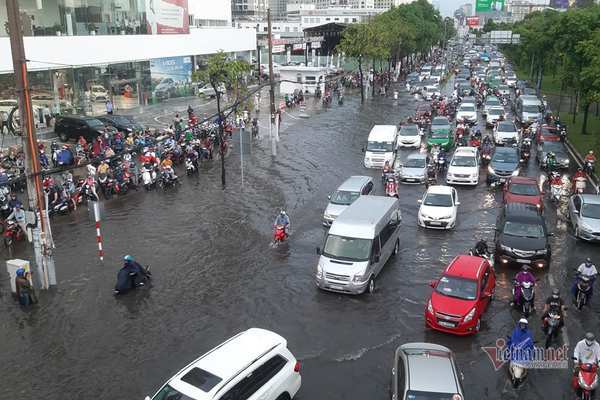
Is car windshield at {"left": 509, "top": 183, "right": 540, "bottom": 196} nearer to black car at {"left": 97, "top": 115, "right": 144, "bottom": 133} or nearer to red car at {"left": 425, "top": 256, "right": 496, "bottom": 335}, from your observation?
red car at {"left": 425, "top": 256, "right": 496, "bottom": 335}

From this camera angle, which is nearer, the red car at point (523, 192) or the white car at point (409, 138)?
the red car at point (523, 192)

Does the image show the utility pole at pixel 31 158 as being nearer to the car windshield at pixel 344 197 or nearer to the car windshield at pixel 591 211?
the car windshield at pixel 344 197

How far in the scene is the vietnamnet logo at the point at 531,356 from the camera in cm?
1224

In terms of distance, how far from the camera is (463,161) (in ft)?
95.7

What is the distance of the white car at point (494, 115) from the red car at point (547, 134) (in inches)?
275

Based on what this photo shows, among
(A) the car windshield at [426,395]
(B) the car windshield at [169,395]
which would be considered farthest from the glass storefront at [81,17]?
(A) the car windshield at [426,395]

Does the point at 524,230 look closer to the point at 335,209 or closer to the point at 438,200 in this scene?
the point at 438,200

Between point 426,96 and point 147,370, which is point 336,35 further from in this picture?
Answer: point 147,370

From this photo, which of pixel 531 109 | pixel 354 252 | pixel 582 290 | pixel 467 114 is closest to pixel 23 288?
→ pixel 354 252

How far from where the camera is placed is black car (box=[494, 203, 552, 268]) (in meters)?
18.1

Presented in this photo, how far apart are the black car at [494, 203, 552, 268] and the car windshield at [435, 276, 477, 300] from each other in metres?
4.09

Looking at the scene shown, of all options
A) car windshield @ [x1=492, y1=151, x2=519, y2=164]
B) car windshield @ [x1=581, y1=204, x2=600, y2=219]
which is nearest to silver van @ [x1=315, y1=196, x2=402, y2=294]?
car windshield @ [x1=581, y1=204, x2=600, y2=219]

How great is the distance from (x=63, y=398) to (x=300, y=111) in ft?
152

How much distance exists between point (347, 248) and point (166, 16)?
4220 cm
